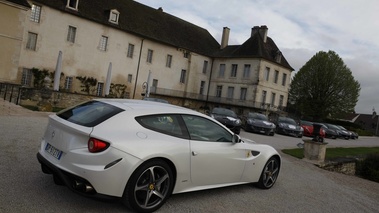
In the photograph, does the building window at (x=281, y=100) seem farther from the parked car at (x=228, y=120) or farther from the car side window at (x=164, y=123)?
the car side window at (x=164, y=123)

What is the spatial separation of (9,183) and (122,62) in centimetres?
3407

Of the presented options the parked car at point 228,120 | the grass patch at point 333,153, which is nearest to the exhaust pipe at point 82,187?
the grass patch at point 333,153

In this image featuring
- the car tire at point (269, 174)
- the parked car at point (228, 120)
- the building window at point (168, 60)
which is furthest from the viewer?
the building window at point (168, 60)

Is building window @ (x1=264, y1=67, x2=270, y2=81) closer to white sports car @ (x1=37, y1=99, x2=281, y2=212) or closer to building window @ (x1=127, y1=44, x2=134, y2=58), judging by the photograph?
building window @ (x1=127, y1=44, x2=134, y2=58)

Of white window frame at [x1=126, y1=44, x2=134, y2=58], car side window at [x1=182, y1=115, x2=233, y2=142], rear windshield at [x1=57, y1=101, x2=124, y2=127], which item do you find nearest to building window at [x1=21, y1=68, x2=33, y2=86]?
white window frame at [x1=126, y1=44, x2=134, y2=58]

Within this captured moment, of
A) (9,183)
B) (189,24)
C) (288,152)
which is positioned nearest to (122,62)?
(189,24)

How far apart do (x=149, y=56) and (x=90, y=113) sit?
36.8 meters

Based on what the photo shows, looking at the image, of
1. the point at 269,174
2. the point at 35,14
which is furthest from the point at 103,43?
the point at 269,174

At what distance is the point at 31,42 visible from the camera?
100ft

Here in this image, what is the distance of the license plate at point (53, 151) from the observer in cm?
416

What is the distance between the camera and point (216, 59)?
160ft

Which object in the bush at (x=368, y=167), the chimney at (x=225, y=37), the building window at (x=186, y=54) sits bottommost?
the bush at (x=368, y=167)

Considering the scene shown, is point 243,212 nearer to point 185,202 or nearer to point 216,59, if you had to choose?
point 185,202

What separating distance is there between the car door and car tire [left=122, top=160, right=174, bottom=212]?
0.47m
